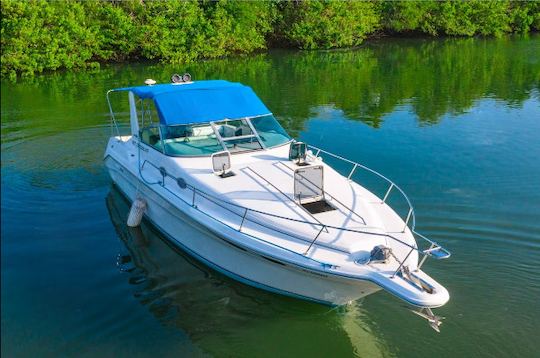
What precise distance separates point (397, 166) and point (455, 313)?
5.66m

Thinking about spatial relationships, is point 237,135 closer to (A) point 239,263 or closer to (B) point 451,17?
(A) point 239,263

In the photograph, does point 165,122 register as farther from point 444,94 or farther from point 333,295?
point 444,94

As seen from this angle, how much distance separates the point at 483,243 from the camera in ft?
29.4

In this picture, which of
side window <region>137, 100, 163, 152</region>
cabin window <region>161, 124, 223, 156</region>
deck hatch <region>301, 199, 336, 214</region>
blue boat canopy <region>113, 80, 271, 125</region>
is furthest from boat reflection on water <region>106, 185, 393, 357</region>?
blue boat canopy <region>113, 80, 271, 125</region>

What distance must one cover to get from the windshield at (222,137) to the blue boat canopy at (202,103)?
0.58ft

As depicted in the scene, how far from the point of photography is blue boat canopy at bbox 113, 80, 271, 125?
9.33 meters

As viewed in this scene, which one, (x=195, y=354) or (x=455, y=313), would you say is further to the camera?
(x=455, y=313)

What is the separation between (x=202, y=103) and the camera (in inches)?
377

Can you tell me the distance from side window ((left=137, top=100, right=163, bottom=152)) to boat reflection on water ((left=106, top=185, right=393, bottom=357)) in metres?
2.23

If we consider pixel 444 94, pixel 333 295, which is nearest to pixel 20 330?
pixel 333 295

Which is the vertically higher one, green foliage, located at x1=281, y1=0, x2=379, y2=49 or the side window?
green foliage, located at x1=281, y1=0, x2=379, y2=49

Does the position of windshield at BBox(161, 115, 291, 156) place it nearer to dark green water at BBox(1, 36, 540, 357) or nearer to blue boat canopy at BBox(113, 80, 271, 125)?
blue boat canopy at BBox(113, 80, 271, 125)

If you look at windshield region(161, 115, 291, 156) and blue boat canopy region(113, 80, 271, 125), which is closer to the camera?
windshield region(161, 115, 291, 156)

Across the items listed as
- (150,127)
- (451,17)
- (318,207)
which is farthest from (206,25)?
(318,207)
